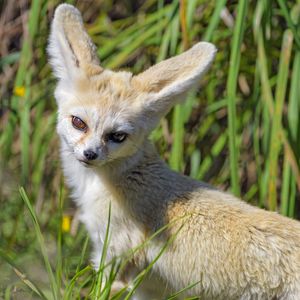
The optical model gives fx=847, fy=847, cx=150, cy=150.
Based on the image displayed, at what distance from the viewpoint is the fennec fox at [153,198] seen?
3.61 metres

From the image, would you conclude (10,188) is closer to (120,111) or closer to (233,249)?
(120,111)

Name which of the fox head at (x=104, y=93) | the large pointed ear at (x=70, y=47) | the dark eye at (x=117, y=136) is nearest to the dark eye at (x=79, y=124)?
the fox head at (x=104, y=93)

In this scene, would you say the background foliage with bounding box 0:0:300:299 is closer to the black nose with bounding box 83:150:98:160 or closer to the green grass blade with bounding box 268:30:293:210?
the green grass blade with bounding box 268:30:293:210

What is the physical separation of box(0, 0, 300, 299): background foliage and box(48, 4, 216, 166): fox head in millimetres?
766

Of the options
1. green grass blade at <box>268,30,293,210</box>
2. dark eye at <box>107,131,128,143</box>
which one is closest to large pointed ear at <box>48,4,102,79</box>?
dark eye at <box>107,131,128,143</box>

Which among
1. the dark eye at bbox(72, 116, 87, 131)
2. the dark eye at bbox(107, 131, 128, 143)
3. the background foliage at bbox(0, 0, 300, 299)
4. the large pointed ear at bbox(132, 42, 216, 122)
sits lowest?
the background foliage at bbox(0, 0, 300, 299)

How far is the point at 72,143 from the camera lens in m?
3.64

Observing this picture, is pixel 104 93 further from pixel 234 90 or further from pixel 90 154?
pixel 234 90

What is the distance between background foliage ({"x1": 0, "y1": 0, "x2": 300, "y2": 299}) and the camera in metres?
4.80

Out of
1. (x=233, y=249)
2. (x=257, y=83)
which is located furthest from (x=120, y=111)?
(x=257, y=83)

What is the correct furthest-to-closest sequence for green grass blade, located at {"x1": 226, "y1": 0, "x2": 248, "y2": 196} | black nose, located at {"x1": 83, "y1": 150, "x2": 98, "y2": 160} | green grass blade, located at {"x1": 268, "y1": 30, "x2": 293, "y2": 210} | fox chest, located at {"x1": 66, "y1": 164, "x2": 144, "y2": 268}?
green grass blade, located at {"x1": 268, "y1": 30, "x2": 293, "y2": 210} → green grass blade, located at {"x1": 226, "y1": 0, "x2": 248, "y2": 196} → fox chest, located at {"x1": 66, "y1": 164, "x2": 144, "y2": 268} → black nose, located at {"x1": 83, "y1": 150, "x2": 98, "y2": 160}

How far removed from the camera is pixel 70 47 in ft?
12.7

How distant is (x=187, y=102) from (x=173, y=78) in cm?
126

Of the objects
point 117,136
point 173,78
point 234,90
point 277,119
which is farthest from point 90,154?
point 277,119
